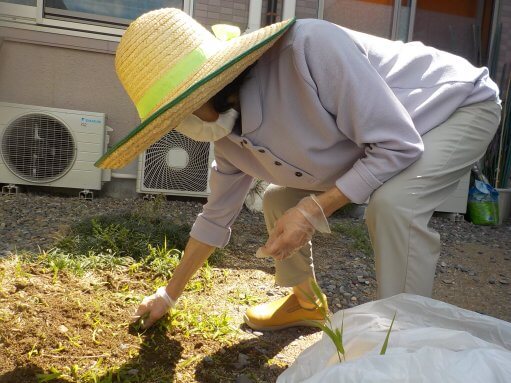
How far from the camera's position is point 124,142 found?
4.86 feet

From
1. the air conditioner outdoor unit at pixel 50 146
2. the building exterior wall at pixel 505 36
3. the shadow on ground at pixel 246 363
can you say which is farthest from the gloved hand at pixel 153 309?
the building exterior wall at pixel 505 36

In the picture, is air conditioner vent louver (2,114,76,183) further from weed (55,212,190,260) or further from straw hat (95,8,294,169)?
straw hat (95,8,294,169)

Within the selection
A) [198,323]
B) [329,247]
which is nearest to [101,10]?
[329,247]

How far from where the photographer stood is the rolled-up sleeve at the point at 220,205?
2.09 metres

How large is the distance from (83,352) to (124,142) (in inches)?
33.8

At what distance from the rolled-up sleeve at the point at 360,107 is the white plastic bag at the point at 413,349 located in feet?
1.24

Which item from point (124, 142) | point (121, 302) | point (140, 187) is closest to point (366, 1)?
point (140, 187)

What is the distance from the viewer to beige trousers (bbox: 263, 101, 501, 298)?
1.62 metres

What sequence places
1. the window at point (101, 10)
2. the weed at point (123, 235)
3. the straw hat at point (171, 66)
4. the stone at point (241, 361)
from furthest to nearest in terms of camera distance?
the window at point (101, 10) < the weed at point (123, 235) < the stone at point (241, 361) < the straw hat at point (171, 66)

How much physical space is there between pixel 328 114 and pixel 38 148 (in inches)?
139

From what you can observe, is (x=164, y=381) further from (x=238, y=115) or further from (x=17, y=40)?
(x=17, y=40)

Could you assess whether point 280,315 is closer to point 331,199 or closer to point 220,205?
point 220,205

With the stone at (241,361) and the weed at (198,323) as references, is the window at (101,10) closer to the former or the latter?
the weed at (198,323)

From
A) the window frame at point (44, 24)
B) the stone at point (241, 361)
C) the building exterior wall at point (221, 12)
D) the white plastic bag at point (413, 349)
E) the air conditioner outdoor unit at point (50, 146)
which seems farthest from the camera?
the building exterior wall at point (221, 12)
